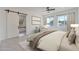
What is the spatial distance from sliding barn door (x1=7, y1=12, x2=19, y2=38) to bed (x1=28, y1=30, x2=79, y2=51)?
36 centimetres

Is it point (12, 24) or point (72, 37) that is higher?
point (12, 24)

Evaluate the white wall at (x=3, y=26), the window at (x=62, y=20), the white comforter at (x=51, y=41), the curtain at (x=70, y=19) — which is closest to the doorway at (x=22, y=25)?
the white wall at (x=3, y=26)

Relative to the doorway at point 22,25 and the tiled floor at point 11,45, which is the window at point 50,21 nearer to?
the doorway at point 22,25

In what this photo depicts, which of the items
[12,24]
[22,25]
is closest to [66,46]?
[22,25]

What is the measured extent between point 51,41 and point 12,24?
94 cm

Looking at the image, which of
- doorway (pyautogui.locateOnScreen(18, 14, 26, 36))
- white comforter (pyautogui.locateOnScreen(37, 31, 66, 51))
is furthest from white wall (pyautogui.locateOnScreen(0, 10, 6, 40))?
white comforter (pyautogui.locateOnScreen(37, 31, 66, 51))

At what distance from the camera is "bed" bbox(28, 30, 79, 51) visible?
2.12 meters

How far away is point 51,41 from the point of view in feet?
7.27

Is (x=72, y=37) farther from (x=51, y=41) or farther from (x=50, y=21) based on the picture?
(x=50, y=21)

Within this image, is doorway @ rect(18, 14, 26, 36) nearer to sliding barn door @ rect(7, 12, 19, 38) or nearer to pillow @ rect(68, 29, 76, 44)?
sliding barn door @ rect(7, 12, 19, 38)
